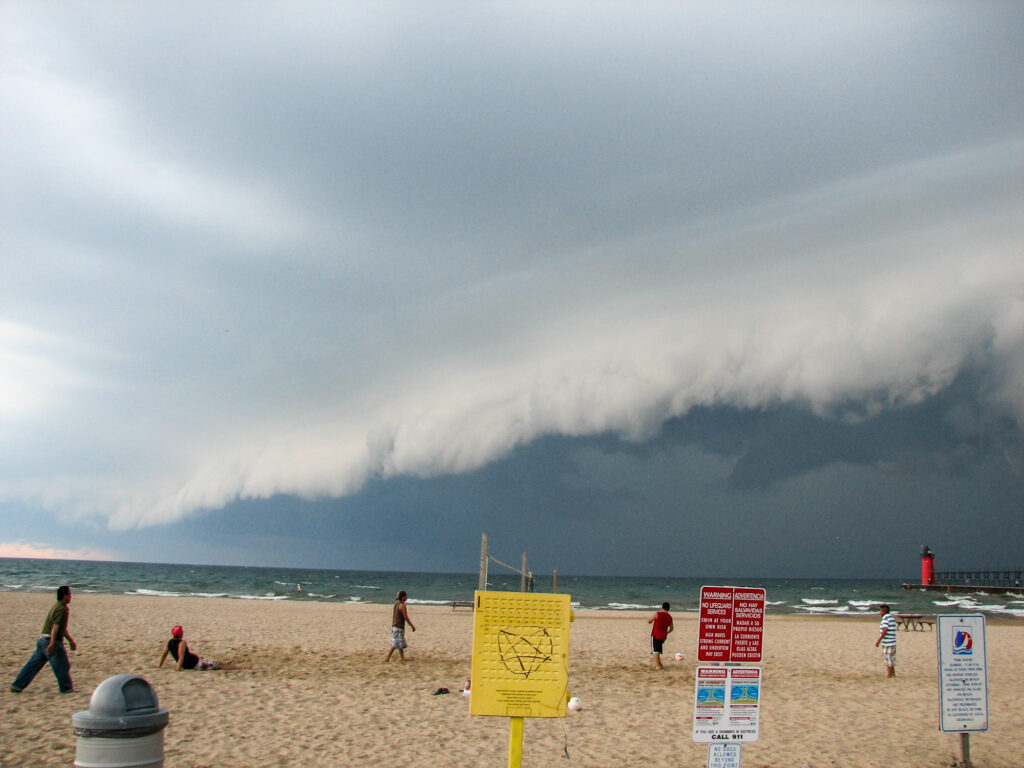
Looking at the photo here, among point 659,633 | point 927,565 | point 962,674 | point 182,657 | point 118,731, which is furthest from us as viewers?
point 927,565

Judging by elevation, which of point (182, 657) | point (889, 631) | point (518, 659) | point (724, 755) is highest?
point (518, 659)

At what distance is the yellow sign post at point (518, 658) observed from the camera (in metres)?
3.60

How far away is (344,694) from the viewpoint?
10.8 meters

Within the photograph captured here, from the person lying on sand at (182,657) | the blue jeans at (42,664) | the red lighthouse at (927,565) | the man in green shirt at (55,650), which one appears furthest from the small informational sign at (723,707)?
the red lighthouse at (927,565)

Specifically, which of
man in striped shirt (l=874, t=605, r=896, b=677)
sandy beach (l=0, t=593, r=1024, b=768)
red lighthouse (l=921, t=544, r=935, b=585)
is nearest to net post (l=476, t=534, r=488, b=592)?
sandy beach (l=0, t=593, r=1024, b=768)

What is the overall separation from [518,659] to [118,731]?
1.74 metres

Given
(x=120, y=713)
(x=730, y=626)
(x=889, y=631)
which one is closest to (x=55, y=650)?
(x=120, y=713)

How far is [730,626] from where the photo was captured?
16.1 feet

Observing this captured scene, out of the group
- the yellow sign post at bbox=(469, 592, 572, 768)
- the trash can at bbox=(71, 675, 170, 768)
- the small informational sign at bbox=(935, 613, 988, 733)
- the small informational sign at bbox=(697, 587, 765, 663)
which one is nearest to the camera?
the trash can at bbox=(71, 675, 170, 768)

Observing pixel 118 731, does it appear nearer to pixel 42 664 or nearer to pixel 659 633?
pixel 42 664

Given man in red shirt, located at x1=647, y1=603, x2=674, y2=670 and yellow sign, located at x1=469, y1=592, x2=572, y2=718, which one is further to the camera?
man in red shirt, located at x1=647, y1=603, x2=674, y2=670

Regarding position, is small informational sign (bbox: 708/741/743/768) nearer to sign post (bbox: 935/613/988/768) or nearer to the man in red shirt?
sign post (bbox: 935/613/988/768)

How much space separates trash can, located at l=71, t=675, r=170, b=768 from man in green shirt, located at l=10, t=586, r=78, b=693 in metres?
7.50

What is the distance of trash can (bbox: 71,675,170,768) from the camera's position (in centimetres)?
301
